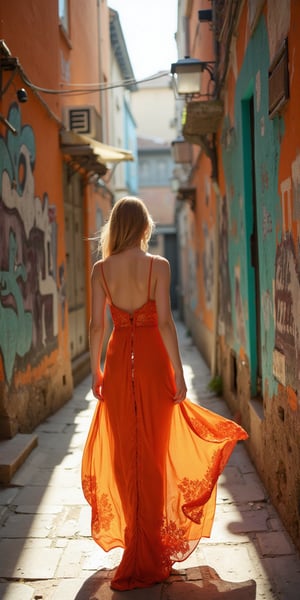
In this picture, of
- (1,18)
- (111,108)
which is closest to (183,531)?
(1,18)

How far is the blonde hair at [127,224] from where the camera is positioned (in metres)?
3.52

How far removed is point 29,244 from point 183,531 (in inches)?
160

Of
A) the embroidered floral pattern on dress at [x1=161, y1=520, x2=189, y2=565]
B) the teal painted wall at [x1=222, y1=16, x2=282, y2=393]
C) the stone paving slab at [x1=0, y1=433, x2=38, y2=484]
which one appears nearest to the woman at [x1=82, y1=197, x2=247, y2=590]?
the embroidered floral pattern on dress at [x1=161, y1=520, x2=189, y2=565]

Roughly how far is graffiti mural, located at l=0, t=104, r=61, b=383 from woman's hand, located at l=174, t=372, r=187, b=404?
8.11 ft

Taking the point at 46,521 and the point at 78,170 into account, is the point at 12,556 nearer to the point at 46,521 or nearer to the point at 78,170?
the point at 46,521

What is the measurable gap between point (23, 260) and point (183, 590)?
4.02 m

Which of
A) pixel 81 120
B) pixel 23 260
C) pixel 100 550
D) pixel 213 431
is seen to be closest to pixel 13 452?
pixel 100 550

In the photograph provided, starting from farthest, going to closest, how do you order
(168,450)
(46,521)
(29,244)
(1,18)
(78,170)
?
(78,170) → (29,244) → (1,18) → (46,521) → (168,450)

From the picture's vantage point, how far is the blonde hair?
11.6 ft

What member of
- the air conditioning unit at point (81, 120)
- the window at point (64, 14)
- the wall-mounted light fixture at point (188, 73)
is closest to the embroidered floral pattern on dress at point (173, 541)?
the wall-mounted light fixture at point (188, 73)

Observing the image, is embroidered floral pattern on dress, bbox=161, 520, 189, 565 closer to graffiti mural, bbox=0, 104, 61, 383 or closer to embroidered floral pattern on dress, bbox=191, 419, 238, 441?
embroidered floral pattern on dress, bbox=191, 419, 238, 441

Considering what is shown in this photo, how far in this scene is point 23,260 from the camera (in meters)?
6.60

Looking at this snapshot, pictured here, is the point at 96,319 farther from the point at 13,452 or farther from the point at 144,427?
the point at 13,452

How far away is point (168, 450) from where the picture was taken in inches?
144
